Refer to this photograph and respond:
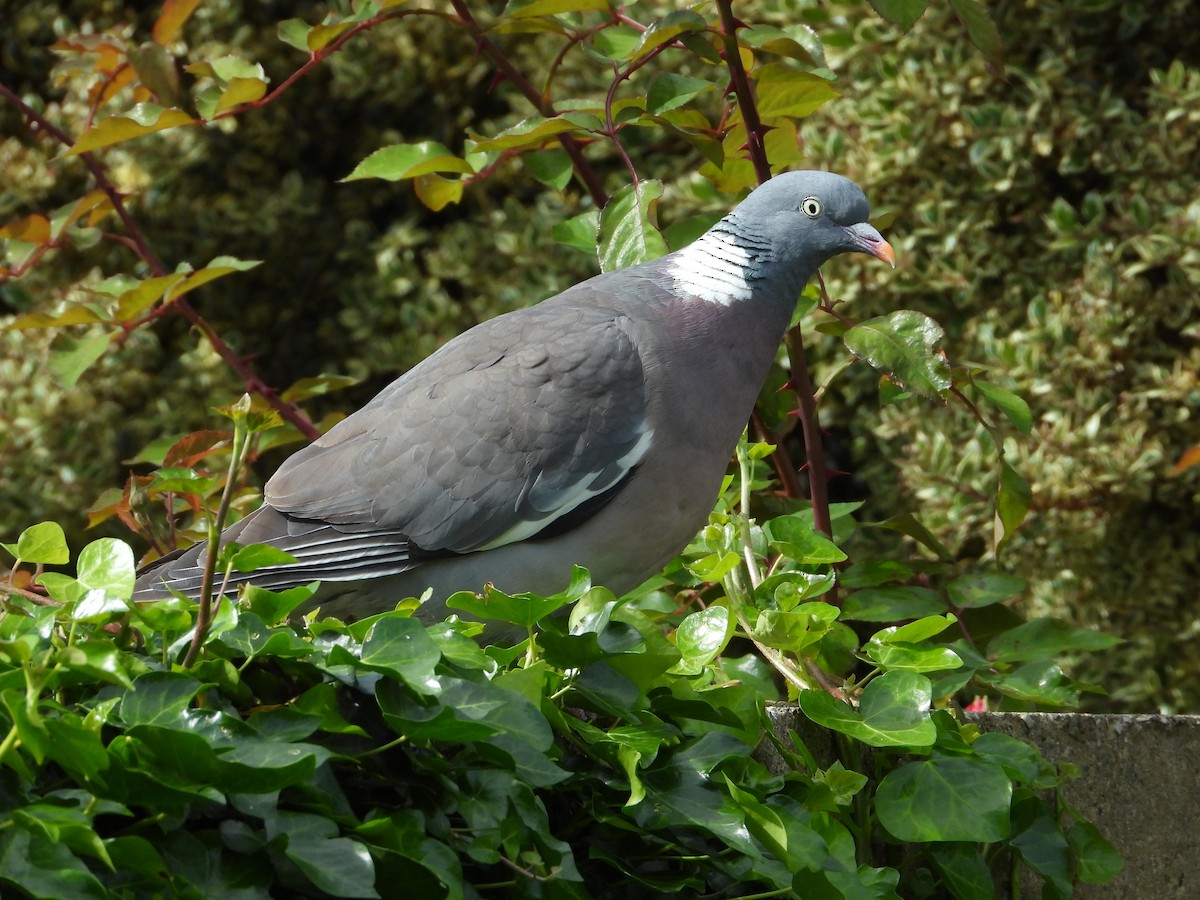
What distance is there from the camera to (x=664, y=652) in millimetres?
1652

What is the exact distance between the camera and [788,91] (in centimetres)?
263

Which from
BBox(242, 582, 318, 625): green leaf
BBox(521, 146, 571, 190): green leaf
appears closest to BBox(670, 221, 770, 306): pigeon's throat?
BBox(521, 146, 571, 190): green leaf

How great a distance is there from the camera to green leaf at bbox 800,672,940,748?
1.77 meters

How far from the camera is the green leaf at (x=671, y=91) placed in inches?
102

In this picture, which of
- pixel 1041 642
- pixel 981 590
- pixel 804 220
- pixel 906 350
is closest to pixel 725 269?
pixel 804 220

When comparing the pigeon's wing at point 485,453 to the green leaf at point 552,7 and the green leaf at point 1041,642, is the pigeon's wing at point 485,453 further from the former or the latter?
the green leaf at point 1041,642

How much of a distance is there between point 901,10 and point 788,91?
0.34m

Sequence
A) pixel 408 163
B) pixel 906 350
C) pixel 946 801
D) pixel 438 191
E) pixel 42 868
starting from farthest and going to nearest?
pixel 438 191 → pixel 408 163 → pixel 906 350 → pixel 946 801 → pixel 42 868

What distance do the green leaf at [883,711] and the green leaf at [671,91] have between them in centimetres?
125

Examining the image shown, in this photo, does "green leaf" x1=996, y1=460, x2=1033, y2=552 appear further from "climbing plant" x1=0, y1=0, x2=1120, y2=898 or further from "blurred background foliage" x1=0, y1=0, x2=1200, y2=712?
"blurred background foliage" x1=0, y1=0, x2=1200, y2=712

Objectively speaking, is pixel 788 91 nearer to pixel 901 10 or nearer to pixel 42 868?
pixel 901 10

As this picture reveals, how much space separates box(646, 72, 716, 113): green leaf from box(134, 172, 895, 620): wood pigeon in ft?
0.88

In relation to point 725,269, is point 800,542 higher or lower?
lower

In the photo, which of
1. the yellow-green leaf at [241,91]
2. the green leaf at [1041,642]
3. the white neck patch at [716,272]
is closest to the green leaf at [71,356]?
the yellow-green leaf at [241,91]
